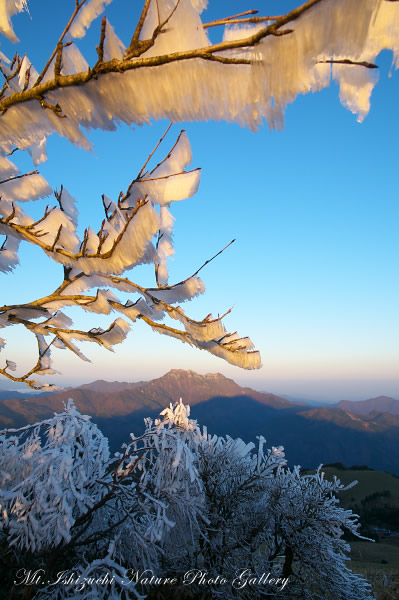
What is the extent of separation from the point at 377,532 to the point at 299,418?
16444cm

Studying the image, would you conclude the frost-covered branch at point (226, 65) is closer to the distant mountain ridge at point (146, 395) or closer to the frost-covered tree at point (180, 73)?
the frost-covered tree at point (180, 73)

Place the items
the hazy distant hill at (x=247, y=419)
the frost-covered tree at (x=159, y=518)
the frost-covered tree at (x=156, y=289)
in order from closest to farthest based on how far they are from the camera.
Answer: the frost-covered tree at (x=156, y=289) → the frost-covered tree at (x=159, y=518) → the hazy distant hill at (x=247, y=419)

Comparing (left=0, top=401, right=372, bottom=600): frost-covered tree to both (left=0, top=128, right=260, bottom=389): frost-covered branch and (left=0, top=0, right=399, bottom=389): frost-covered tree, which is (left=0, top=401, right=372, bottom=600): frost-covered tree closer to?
(left=0, top=128, right=260, bottom=389): frost-covered branch

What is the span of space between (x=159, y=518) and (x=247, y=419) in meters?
197

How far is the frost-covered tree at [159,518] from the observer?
10.2 ft

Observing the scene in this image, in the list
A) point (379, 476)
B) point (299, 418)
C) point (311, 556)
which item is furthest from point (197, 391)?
point (311, 556)

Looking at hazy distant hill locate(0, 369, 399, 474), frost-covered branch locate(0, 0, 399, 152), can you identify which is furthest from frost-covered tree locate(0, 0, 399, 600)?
hazy distant hill locate(0, 369, 399, 474)

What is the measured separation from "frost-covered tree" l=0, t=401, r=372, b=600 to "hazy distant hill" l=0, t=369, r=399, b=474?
12875cm

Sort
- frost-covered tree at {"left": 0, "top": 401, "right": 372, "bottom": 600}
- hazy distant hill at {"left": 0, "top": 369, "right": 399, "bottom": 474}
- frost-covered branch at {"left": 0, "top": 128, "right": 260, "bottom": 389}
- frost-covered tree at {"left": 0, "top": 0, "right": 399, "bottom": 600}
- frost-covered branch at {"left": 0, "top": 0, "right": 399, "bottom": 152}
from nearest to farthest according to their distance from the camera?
1. frost-covered branch at {"left": 0, "top": 0, "right": 399, "bottom": 152}
2. frost-covered tree at {"left": 0, "top": 0, "right": 399, "bottom": 600}
3. frost-covered branch at {"left": 0, "top": 128, "right": 260, "bottom": 389}
4. frost-covered tree at {"left": 0, "top": 401, "right": 372, "bottom": 600}
5. hazy distant hill at {"left": 0, "top": 369, "right": 399, "bottom": 474}

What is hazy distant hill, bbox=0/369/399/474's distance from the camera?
5433 inches

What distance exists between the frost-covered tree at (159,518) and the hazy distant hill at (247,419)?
12875 cm

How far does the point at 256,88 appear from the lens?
3.38 feet

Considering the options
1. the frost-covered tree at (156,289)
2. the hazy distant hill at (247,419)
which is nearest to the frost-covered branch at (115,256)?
the frost-covered tree at (156,289)

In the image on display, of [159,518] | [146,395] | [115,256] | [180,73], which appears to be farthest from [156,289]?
[146,395]
